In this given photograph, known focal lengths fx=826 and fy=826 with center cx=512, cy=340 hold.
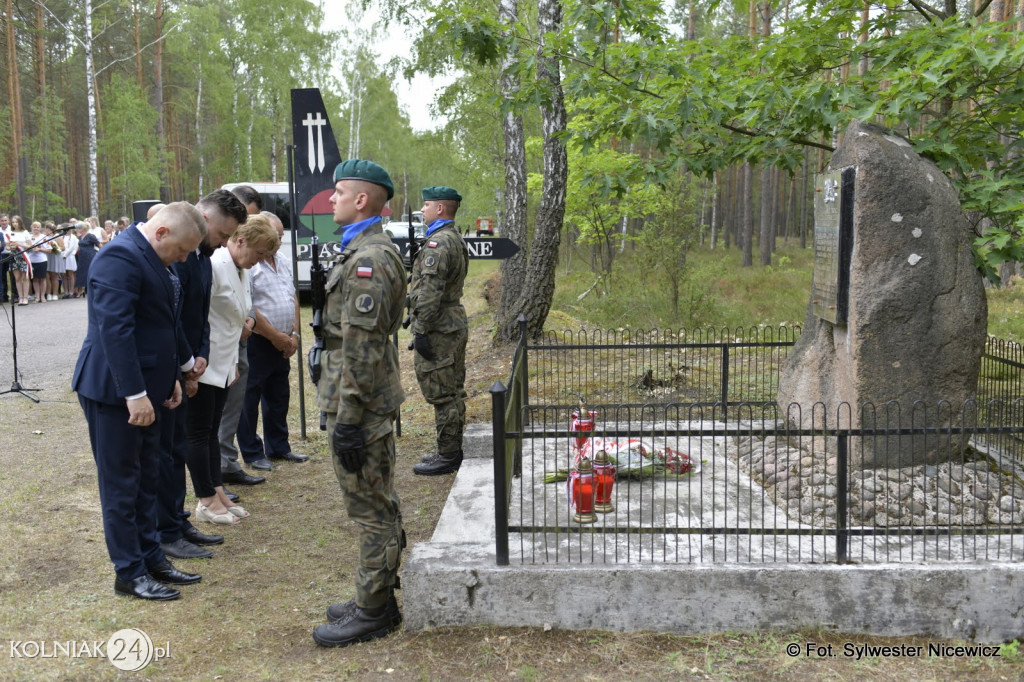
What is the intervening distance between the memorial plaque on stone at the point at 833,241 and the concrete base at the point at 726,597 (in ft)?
6.35

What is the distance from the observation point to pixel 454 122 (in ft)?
78.1

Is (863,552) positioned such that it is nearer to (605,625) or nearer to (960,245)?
(605,625)

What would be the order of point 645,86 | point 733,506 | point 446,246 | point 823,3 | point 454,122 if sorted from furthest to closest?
1. point 454,122
2. point 823,3
3. point 645,86
4. point 446,246
5. point 733,506

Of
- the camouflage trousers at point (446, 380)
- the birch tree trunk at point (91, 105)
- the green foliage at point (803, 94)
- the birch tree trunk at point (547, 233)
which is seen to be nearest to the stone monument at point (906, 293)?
the green foliage at point (803, 94)

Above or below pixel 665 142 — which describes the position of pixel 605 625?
below

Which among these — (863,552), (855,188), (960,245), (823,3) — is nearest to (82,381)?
(863,552)

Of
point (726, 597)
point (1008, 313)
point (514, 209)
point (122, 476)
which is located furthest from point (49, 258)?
point (1008, 313)

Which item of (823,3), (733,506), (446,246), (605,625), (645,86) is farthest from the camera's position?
(823,3)

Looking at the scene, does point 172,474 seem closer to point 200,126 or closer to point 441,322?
point 441,322

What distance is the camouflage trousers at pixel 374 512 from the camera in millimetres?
3771

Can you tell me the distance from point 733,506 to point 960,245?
2121 mm

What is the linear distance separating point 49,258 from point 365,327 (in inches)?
691

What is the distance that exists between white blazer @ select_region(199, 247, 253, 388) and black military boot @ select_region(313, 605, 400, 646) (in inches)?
82.3

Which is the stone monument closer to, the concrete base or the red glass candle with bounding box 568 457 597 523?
the concrete base
